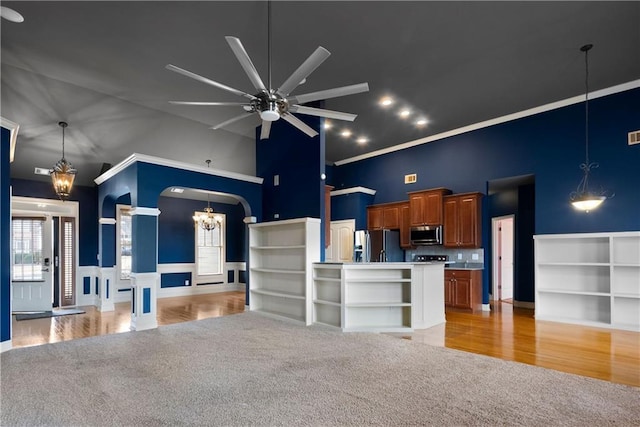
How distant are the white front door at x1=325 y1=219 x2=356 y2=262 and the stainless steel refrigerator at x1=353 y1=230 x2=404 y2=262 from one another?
532mm

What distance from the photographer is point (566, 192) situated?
580 cm

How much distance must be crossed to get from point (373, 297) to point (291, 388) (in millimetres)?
2497

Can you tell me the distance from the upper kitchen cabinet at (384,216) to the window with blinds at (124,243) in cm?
600

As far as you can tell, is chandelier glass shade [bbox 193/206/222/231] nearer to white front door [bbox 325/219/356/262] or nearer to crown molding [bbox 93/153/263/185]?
crown molding [bbox 93/153/263/185]

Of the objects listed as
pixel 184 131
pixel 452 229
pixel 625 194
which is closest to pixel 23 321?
pixel 184 131

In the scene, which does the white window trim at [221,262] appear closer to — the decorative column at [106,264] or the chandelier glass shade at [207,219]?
the chandelier glass shade at [207,219]

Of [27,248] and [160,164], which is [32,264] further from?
[160,164]

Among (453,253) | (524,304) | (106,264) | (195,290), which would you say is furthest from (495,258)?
(106,264)

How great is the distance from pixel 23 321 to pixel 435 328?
697cm

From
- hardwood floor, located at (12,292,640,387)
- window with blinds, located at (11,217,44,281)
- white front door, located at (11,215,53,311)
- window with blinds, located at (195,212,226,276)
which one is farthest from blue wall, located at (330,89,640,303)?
window with blinds, located at (11,217,44,281)

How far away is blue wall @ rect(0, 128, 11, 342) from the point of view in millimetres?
4156

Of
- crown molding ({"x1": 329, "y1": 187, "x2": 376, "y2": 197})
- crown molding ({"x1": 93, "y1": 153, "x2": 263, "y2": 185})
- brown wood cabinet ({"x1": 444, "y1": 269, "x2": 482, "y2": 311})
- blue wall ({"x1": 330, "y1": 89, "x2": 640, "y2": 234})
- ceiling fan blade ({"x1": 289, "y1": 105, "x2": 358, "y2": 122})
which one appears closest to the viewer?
ceiling fan blade ({"x1": 289, "y1": 105, "x2": 358, "y2": 122})

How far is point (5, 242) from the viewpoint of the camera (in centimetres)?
418

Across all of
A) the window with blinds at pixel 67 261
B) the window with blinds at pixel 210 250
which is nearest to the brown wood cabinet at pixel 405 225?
the window with blinds at pixel 210 250
